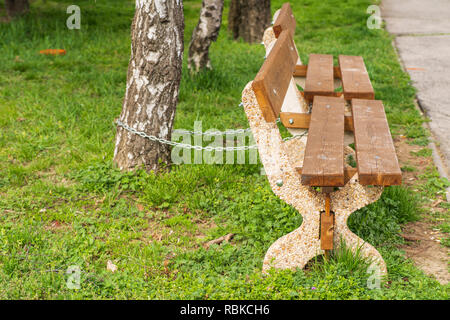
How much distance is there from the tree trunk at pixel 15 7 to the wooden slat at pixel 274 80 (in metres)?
7.67

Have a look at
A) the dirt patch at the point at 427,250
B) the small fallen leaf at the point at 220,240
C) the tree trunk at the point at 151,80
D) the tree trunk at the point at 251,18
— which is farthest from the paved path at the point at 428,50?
the tree trunk at the point at 151,80

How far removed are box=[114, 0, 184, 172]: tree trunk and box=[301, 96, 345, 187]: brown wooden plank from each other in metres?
1.19

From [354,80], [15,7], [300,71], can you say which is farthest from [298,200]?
[15,7]

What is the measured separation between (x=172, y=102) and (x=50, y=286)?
1849 millimetres

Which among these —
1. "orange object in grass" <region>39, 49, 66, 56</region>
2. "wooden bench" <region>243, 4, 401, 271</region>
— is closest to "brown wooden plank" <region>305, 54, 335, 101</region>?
"wooden bench" <region>243, 4, 401, 271</region>

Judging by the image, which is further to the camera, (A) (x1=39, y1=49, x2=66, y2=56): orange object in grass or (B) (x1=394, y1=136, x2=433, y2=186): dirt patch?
(A) (x1=39, y1=49, x2=66, y2=56): orange object in grass

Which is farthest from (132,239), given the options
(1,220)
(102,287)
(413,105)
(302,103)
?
(413,105)

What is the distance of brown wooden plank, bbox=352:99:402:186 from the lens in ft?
9.04

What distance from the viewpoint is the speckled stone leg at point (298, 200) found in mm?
2955

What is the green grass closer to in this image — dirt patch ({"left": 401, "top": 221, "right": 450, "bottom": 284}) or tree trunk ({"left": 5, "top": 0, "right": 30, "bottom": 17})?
dirt patch ({"left": 401, "top": 221, "right": 450, "bottom": 284})

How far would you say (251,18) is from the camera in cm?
926

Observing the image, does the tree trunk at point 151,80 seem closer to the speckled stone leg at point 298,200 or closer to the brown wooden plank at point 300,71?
the brown wooden plank at point 300,71

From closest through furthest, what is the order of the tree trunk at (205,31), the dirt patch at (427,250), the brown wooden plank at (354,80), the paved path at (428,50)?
1. the dirt patch at (427,250)
2. the brown wooden plank at (354,80)
3. the paved path at (428,50)
4. the tree trunk at (205,31)

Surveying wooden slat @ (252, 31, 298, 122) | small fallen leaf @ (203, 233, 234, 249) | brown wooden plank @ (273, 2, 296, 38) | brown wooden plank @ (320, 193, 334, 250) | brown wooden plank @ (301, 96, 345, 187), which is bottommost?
small fallen leaf @ (203, 233, 234, 249)
